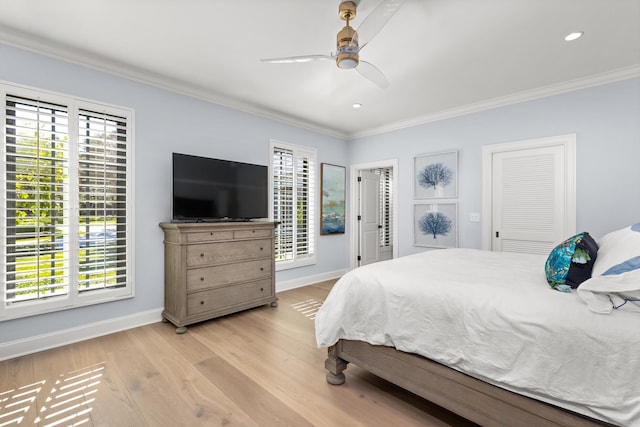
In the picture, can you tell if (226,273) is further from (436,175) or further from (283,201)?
(436,175)

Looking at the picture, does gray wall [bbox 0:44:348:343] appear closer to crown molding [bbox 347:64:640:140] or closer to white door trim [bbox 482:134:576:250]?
crown molding [bbox 347:64:640:140]

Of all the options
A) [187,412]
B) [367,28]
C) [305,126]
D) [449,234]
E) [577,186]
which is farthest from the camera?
[305,126]

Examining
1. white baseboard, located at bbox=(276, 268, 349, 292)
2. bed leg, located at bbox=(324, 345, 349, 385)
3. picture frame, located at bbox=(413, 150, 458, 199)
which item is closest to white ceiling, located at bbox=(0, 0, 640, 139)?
picture frame, located at bbox=(413, 150, 458, 199)

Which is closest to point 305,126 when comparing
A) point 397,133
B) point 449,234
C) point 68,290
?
point 397,133

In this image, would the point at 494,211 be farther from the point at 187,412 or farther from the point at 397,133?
the point at 187,412

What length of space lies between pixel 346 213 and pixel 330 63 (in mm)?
3024

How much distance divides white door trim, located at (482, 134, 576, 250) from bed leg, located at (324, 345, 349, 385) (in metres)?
2.75

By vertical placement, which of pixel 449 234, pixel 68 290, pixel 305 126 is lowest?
pixel 68 290

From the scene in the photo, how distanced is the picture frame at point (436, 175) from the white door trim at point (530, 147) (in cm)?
39

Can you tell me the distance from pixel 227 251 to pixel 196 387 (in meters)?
1.50

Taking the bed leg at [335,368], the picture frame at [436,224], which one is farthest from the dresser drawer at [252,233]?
the picture frame at [436,224]

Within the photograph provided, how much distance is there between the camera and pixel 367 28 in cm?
199

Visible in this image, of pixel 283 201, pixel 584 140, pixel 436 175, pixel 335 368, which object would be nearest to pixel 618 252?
pixel 335 368

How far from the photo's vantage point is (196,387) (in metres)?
2.03
